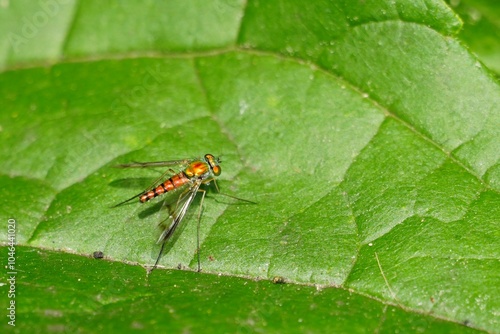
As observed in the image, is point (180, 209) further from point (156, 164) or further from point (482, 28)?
point (482, 28)

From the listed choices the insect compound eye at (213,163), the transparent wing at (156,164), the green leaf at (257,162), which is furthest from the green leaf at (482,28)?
the transparent wing at (156,164)

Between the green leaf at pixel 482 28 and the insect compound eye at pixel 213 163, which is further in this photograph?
the green leaf at pixel 482 28

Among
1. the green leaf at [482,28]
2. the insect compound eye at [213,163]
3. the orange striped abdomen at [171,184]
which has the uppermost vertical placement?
the green leaf at [482,28]

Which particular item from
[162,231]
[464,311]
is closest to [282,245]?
[162,231]

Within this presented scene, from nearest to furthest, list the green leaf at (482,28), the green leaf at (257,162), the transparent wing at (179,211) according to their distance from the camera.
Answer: the green leaf at (257,162), the transparent wing at (179,211), the green leaf at (482,28)

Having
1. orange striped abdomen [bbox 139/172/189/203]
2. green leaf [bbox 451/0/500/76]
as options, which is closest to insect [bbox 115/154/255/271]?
orange striped abdomen [bbox 139/172/189/203]

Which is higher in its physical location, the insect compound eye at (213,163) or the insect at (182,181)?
the insect compound eye at (213,163)

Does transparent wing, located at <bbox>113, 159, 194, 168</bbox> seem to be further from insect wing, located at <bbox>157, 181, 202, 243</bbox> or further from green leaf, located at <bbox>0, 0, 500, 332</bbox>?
insect wing, located at <bbox>157, 181, 202, 243</bbox>

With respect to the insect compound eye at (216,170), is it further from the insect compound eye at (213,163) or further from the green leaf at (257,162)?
the green leaf at (257,162)

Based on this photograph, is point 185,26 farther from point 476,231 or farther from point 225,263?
point 476,231
